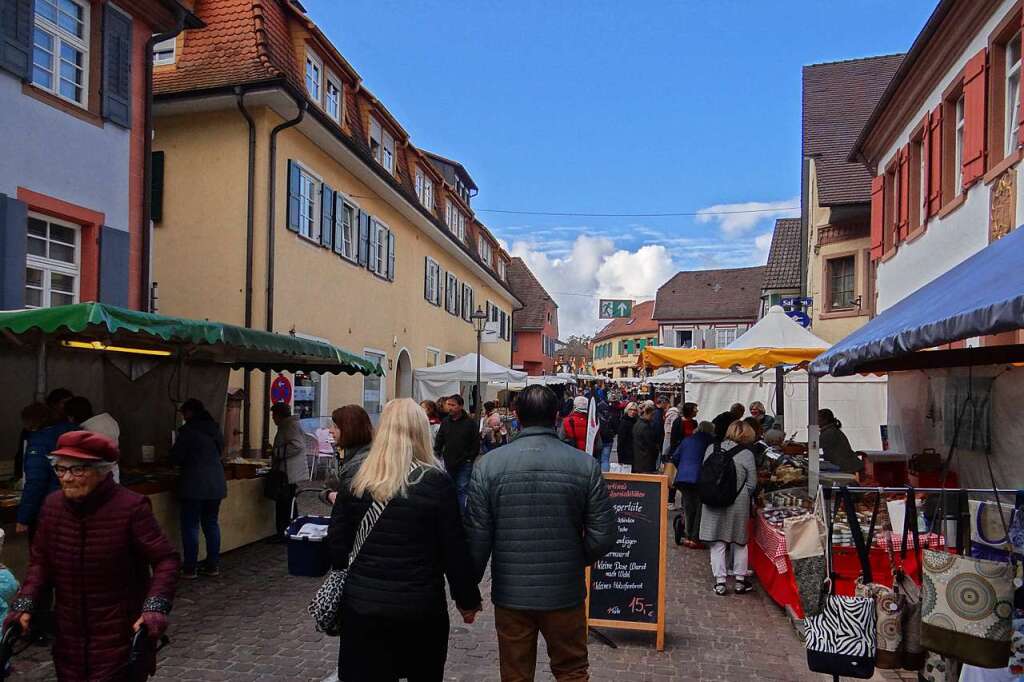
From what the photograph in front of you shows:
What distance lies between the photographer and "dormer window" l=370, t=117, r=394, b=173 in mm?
18425

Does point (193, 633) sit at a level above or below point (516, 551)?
below

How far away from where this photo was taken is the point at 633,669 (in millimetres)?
5391

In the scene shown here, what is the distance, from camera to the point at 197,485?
7426mm

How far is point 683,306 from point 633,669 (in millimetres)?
61509

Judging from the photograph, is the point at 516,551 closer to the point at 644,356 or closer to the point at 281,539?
the point at 281,539

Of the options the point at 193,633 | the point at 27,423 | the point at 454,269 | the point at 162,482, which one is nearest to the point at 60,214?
the point at 162,482

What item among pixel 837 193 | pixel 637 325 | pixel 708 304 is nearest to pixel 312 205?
pixel 837 193

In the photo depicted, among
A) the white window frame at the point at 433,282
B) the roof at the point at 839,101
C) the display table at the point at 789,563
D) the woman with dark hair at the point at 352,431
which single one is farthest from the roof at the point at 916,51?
the white window frame at the point at 433,282

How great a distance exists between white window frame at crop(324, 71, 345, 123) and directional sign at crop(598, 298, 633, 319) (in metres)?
18.2

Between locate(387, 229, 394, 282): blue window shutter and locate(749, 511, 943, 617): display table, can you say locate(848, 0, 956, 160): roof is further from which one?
locate(387, 229, 394, 282): blue window shutter

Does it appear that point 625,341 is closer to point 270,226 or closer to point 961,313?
point 270,226

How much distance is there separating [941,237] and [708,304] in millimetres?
54873

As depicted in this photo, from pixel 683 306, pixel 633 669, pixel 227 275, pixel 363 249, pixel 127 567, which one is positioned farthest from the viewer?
pixel 683 306

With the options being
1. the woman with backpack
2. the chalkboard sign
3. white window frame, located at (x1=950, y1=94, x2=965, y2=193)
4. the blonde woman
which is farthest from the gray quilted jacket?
white window frame, located at (x1=950, y1=94, x2=965, y2=193)
